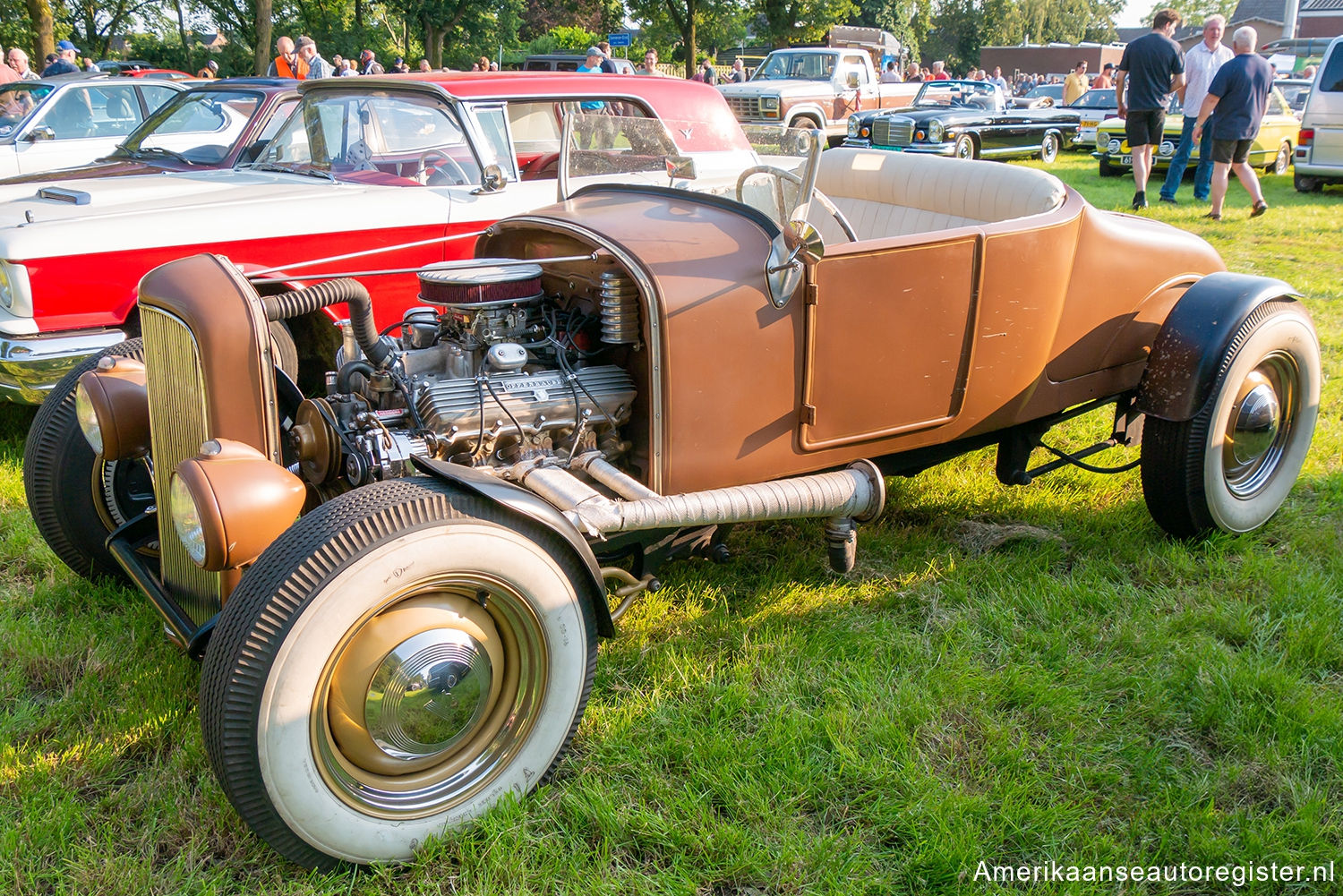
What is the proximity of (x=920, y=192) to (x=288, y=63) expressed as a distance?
366 inches

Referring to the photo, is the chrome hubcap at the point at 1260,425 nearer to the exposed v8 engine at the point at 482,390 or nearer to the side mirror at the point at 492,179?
the exposed v8 engine at the point at 482,390

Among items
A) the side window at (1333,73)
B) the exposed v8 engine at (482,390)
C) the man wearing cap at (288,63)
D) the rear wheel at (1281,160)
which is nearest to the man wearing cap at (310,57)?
the man wearing cap at (288,63)

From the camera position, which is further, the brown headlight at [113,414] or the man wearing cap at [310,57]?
the man wearing cap at [310,57]

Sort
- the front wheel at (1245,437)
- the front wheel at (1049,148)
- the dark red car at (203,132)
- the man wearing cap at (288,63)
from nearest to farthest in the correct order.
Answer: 1. the front wheel at (1245,437)
2. the dark red car at (203,132)
3. the man wearing cap at (288,63)
4. the front wheel at (1049,148)

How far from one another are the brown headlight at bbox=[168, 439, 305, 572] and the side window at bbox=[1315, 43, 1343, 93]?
13134 millimetres

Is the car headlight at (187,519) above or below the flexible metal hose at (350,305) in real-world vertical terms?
below

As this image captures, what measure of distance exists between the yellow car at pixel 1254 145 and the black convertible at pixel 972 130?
1.97 meters

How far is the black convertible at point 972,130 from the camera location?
14.2 m

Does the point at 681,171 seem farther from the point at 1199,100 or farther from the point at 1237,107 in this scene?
the point at 1199,100

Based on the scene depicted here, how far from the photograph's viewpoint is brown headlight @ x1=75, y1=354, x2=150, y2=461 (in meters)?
2.77

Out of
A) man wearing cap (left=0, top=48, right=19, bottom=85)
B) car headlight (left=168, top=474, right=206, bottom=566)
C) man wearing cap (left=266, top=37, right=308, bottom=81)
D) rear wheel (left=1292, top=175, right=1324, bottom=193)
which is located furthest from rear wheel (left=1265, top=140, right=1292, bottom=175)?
man wearing cap (left=0, top=48, right=19, bottom=85)

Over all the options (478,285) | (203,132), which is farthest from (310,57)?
(478,285)

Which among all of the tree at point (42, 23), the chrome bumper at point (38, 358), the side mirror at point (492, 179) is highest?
the tree at point (42, 23)

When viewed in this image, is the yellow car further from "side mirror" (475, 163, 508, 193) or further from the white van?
"side mirror" (475, 163, 508, 193)
